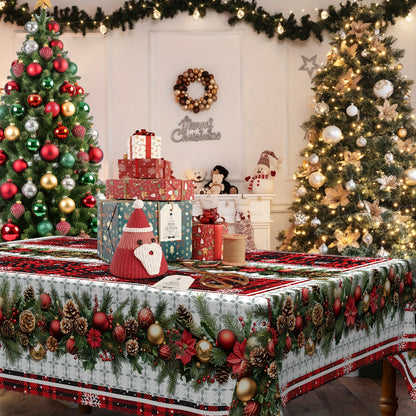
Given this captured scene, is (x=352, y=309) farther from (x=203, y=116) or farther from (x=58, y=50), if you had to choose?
(x=203, y=116)

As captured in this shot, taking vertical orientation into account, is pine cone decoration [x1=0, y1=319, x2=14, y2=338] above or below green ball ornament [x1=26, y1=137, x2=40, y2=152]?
below

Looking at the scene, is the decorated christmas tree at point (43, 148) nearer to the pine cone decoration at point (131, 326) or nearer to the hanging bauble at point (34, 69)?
the hanging bauble at point (34, 69)

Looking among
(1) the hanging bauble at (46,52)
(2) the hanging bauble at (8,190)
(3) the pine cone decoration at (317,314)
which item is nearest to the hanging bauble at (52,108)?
(1) the hanging bauble at (46,52)

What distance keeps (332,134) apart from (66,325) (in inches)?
132

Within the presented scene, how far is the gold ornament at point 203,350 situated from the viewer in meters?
1.22

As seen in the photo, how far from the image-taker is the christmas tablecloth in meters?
1.20

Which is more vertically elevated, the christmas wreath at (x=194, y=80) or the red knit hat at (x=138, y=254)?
the christmas wreath at (x=194, y=80)

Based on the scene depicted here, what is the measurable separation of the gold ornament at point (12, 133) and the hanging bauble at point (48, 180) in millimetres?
367

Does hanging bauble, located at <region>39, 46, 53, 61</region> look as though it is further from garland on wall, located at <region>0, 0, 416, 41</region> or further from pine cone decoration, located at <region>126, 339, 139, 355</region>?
pine cone decoration, located at <region>126, 339, 139, 355</region>

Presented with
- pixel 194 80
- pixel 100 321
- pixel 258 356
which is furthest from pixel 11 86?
pixel 258 356

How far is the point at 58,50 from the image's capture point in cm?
416

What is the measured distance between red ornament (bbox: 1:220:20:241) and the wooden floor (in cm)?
131

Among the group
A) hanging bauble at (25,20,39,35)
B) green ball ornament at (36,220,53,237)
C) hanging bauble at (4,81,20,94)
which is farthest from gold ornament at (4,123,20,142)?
hanging bauble at (25,20,39,35)

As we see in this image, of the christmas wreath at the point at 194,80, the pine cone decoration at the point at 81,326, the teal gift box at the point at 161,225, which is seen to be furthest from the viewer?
the christmas wreath at the point at 194,80
